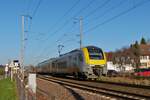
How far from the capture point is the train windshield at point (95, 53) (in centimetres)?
3922

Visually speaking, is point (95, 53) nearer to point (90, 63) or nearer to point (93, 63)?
point (93, 63)

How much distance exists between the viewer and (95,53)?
39844 mm

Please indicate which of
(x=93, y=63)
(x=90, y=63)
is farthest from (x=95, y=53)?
(x=90, y=63)

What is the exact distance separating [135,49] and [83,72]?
77.0 m

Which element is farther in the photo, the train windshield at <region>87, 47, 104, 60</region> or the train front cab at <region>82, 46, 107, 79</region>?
the train windshield at <region>87, 47, 104, 60</region>

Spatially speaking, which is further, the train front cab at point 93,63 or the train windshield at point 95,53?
the train windshield at point 95,53

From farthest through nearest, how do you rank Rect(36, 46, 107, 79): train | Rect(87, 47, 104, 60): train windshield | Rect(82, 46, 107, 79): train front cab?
Rect(87, 47, 104, 60): train windshield → Rect(36, 46, 107, 79): train → Rect(82, 46, 107, 79): train front cab

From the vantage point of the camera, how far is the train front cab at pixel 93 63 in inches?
1507

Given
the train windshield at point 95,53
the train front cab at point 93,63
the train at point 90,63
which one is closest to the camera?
the train front cab at point 93,63

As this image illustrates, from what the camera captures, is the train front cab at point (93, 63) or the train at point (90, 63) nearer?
the train front cab at point (93, 63)

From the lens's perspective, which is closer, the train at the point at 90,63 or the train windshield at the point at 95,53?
the train at the point at 90,63

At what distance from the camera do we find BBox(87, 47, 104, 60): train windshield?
39.2 meters

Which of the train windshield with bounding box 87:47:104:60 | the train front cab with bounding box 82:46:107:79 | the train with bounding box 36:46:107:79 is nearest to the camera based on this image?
the train front cab with bounding box 82:46:107:79

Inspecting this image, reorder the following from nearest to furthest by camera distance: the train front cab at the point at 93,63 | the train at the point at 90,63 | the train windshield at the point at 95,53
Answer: the train front cab at the point at 93,63 → the train at the point at 90,63 → the train windshield at the point at 95,53
